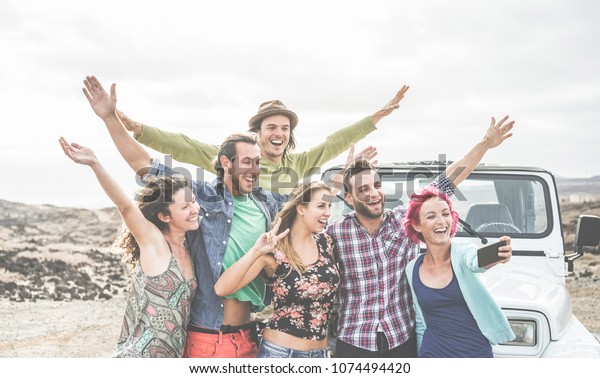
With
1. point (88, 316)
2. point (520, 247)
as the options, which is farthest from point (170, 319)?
point (88, 316)

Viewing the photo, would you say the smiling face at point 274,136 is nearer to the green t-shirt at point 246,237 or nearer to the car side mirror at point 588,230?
the green t-shirt at point 246,237

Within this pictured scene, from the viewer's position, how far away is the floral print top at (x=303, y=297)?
3232 mm

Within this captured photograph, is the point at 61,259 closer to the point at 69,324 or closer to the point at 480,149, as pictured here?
the point at 69,324

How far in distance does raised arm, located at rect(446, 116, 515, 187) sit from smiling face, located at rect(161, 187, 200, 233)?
1508 mm

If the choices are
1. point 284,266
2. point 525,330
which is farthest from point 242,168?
point 525,330

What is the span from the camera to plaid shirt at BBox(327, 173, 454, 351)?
3.32 meters

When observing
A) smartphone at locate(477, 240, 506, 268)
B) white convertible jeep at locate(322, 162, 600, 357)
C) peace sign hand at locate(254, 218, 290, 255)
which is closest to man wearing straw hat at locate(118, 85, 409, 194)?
white convertible jeep at locate(322, 162, 600, 357)

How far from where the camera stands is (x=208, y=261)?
3467mm

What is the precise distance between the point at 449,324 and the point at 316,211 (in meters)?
0.92

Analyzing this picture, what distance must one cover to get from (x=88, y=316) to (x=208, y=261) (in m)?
10.3

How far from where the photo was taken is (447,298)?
326 centimetres

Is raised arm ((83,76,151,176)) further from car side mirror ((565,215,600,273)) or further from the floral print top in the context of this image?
car side mirror ((565,215,600,273))

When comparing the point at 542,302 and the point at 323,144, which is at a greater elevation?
the point at 323,144

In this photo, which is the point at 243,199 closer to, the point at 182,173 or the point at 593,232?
the point at 182,173
